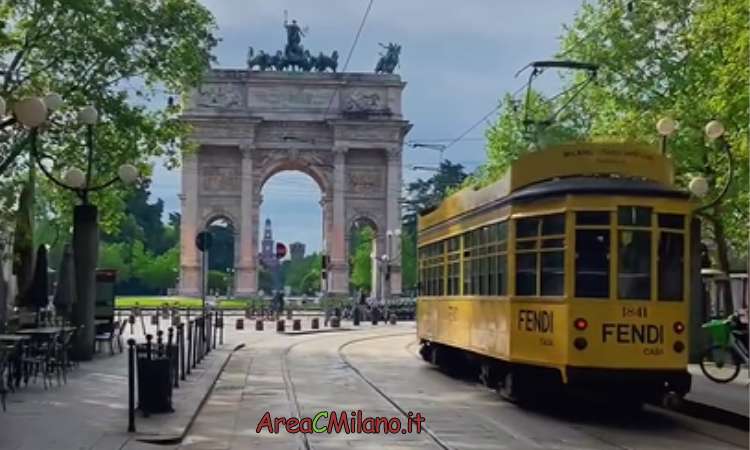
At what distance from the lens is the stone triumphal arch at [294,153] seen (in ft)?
301

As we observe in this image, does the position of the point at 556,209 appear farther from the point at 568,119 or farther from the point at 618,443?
the point at 568,119

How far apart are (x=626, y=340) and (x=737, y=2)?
6.96 meters

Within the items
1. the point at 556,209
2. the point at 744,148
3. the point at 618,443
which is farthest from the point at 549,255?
the point at 744,148

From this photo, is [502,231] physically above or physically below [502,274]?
above

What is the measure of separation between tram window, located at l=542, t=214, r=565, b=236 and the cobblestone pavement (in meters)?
2.50

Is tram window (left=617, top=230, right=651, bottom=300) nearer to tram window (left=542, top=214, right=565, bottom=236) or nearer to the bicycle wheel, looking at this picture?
tram window (left=542, top=214, right=565, bottom=236)

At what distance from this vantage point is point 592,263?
16.9m

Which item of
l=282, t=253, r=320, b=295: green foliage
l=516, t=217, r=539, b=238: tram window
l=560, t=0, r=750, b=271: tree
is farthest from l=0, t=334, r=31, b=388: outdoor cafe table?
l=282, t=253, r=320, b=295: green foliage

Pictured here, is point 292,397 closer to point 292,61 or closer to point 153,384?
point 153,384

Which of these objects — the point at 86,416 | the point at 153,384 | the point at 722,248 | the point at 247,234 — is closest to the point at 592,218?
the point at 153,384

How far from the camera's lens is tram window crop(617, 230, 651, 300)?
1675 cm

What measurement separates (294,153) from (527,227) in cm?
7812

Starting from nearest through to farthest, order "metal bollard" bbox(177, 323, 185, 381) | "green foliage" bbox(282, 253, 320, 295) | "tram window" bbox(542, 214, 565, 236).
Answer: "tram window" bbox(542, 214, 565, 236), "metal bollard" bbox(177, 323, 185, 381), "green foliage" bbox(282, 253, 320, 295)

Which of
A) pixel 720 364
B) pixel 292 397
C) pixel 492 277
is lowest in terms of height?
pixel 292 397
